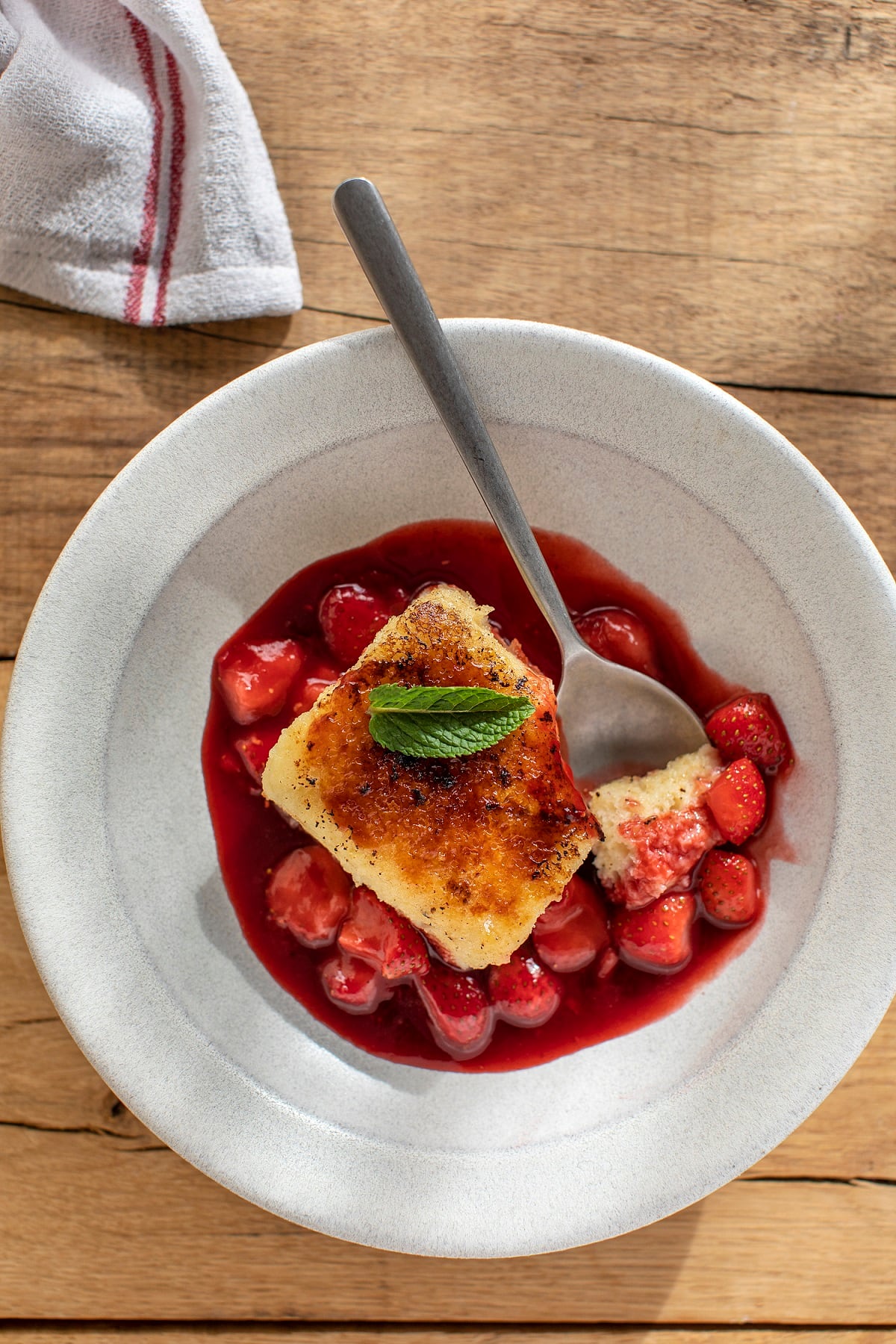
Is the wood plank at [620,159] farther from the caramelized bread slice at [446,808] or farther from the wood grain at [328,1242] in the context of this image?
the wood grain at [328,1242]

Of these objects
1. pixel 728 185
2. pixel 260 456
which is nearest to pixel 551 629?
pixel 260 456

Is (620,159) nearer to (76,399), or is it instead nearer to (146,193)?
(146,193)

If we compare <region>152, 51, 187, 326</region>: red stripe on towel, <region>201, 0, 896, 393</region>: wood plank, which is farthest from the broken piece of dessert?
<region>152, 51, 187, 326</region>: red stripe on towel

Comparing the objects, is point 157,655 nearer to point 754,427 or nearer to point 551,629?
point 551,629

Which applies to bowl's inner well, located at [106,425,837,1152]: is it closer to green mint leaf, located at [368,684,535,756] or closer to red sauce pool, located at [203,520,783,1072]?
red sauce pool, located at [203,520,783,1072]

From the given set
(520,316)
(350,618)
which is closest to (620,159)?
(520,316)

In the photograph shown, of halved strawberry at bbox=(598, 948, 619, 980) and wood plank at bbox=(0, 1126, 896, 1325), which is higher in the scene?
halved strawberry at bbox=(598, 948, 619, 980)
